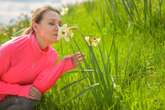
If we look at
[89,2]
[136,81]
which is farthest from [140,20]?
[89,2]

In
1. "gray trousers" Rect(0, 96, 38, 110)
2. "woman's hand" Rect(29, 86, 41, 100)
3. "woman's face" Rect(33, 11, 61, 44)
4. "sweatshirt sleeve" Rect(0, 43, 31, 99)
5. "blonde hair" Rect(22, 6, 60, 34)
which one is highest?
"blonde hair" Rect(22, 6, 60, 34)

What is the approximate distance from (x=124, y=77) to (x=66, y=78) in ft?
1.66

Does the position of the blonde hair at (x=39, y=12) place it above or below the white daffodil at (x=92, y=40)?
above

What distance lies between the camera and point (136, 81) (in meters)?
4.21

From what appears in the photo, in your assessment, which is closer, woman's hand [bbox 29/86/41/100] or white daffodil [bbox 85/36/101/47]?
white daffodil [bbox 85/36/101/47]

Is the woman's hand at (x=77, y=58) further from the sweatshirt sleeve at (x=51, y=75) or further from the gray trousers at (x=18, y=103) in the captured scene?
the gray trousers at (x=18, y=103)

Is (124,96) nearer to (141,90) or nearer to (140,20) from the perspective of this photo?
(141,90)

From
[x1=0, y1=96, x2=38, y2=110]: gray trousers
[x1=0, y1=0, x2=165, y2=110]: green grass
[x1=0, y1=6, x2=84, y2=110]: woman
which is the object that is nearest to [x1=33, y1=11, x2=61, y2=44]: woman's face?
[x1=0, y1=6, x2=84, y2=110]: woman

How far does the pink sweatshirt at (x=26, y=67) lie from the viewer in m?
4.14

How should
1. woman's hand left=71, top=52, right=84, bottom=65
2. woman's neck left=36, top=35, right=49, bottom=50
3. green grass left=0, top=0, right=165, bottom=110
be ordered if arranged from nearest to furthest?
1. green grass left=0, top=0, right=165, bottom=110
2. woman's hand left=71, top=52, right=84, bottom=65
3. woman's neck left=36, top=35, right=49, bottom=50

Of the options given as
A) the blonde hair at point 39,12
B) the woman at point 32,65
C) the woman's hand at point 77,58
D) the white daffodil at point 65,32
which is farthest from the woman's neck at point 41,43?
the white daffodil at point 65,32

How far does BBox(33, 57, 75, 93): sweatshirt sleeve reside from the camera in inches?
163

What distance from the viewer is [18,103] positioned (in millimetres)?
4141

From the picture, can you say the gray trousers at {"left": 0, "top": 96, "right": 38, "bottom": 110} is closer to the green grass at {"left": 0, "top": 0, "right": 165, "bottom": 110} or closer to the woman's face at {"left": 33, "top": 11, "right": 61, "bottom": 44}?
the green grass at {"left": 0, "top": 0, "right": 165, "bottom": 110}
